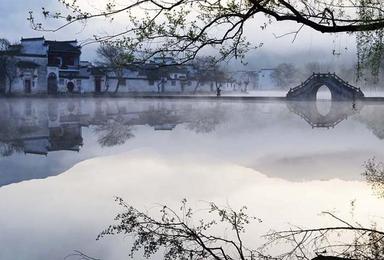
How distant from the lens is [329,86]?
149 feet

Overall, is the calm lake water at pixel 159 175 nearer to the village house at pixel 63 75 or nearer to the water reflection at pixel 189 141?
the water reflection at pixel 189 141

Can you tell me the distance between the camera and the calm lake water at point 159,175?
7441mm

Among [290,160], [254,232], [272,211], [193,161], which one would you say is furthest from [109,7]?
[290,160]

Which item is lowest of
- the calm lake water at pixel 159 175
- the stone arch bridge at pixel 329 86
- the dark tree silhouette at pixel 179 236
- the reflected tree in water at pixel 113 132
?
the calm lake water at pixel 159 175

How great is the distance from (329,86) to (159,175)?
36.8 metres

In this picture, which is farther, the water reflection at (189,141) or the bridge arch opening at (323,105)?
the bridge arch opening at (323,105)

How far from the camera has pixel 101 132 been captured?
2080 cm

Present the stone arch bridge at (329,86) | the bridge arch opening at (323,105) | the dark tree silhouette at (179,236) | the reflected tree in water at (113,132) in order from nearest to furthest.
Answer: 1. the dark tree silhouette at (179,236)
2. the reflected tree in water at (113,132)
3. the bridge arch opening at (323,105)
4. the stone arch bridge at (329,86)

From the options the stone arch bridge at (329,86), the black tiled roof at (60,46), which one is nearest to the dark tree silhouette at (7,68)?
the black tiled roof at (60,46)

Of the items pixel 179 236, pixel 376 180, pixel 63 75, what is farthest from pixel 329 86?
pixel 179 236

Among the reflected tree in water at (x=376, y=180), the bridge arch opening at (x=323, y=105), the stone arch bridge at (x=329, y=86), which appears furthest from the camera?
the stone arch bridge at (x=329, y=86)

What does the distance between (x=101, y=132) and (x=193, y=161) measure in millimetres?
8110

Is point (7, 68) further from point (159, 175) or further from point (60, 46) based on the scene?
point (159, 175)

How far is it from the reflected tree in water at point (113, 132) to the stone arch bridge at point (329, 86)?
24.5m
